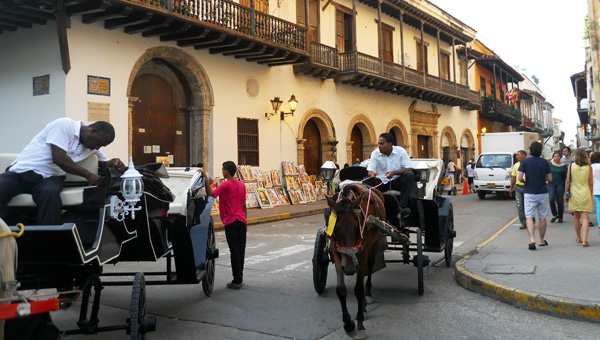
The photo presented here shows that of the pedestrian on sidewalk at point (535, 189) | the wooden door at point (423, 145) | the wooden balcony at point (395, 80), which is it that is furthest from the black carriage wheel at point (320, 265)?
the wooden door at point (423, 145)

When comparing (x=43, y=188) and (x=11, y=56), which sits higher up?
(x=11, y=56)

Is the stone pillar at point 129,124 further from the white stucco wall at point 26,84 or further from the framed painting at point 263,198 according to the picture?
the framed painting at point 263,198

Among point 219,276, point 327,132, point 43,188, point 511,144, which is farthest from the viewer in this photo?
point 511,144

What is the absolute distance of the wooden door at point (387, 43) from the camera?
2503cm

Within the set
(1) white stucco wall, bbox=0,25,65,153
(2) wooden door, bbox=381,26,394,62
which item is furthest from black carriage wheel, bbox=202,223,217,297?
(2) wooden door, bbox=381,26,394,62

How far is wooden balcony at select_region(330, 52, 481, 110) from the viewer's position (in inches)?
827

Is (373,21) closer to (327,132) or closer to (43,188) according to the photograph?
(327,132)

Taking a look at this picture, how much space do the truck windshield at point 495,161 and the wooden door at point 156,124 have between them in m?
12.1

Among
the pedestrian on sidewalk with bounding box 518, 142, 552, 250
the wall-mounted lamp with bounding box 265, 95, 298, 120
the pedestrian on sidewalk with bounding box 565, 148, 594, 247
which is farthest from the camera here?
the wall-mounted lamp with bounding box 265, 95, 298, 120

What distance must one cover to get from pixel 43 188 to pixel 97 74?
10006 mm

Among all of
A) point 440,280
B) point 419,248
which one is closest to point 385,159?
point 419,248

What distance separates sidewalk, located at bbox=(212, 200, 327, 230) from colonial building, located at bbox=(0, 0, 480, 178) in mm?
1811

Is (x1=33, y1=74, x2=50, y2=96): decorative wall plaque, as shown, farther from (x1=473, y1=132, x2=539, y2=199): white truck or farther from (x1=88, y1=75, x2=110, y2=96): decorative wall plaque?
(x1=473, y1=132, x2=539, y2=199): white truck

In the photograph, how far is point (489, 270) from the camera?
668cm
